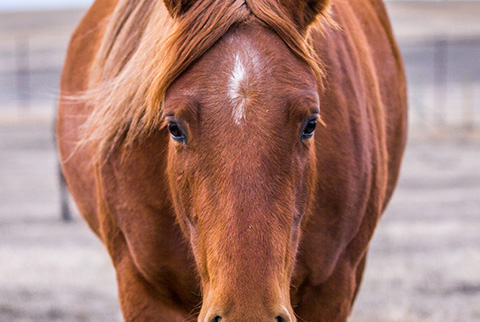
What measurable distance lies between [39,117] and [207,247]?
19.1 meters

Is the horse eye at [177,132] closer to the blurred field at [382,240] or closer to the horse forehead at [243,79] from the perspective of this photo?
the horse forehead at [243,79]

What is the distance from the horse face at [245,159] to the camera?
1842mm

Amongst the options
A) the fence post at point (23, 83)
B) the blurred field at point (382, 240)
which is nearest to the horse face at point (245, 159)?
the blurred field at point (382, 240)

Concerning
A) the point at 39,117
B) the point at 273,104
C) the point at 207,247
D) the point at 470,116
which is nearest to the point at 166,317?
the point at 207,247

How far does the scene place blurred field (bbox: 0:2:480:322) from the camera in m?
5.60

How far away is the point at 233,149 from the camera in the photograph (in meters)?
1.91

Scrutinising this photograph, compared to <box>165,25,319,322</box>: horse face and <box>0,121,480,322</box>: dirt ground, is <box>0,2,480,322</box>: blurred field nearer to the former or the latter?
<box>0,121,480,322</box>: dirt ground

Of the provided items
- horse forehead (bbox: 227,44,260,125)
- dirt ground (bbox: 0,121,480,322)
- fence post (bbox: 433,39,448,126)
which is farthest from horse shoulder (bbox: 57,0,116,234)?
fence post (bbox: 433,39,448,126)

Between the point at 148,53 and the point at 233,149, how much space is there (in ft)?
2.32

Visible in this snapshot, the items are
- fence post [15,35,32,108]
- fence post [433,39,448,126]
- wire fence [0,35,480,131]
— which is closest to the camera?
wire fence [0,35,480,131]

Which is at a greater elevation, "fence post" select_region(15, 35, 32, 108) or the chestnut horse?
the chestnut horse

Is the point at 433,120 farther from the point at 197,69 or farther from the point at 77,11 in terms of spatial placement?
the point at 77,11

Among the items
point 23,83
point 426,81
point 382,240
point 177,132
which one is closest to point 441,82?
point 426,81

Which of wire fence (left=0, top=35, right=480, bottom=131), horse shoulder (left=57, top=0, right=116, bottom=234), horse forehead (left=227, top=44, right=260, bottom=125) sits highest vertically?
horse forehead (left=227, top=44, right=260, bottom=125)
